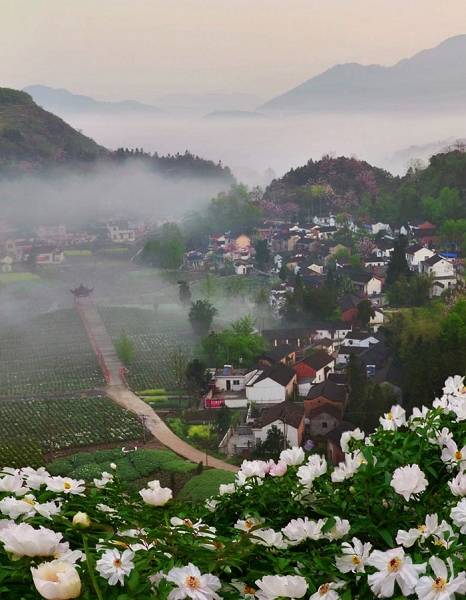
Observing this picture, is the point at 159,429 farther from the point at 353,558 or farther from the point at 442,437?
the point at 353,558

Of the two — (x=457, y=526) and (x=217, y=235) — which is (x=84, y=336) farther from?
(x=457, y=526)

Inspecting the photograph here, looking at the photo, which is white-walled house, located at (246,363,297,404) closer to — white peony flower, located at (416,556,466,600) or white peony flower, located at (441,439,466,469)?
white peony flower, located at (441,439,466,469)

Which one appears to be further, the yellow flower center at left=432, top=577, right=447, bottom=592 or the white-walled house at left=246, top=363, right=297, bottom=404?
the white-walled house at left=246, top=363, right=297, bottom=404

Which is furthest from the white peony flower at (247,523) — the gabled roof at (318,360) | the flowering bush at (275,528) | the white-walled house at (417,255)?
the white-walled house at (417,255)

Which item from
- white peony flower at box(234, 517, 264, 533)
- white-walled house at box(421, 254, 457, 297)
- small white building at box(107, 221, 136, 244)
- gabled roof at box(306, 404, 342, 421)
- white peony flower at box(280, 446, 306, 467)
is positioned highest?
white peony flower at box(280, 446, 306, 467)

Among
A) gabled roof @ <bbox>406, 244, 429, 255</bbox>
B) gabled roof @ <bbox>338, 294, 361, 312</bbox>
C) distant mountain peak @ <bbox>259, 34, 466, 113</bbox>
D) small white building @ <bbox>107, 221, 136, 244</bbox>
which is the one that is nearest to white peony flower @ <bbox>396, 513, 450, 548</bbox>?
gabled roof @ <bbox>338, 294, 361, 312</bbox>

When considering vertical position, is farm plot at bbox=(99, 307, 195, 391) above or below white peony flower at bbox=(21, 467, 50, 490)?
below

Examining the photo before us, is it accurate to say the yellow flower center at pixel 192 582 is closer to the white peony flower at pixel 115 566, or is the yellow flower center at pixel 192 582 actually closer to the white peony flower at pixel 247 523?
the white peony flower at pixel 115 566

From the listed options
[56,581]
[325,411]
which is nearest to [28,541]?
[56,581]
